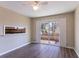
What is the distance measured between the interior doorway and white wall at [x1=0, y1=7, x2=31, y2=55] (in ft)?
5.48

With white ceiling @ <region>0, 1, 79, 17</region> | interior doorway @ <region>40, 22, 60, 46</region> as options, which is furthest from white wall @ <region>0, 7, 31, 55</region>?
interior doorway @ <region>40, 22, 60, 46</region>

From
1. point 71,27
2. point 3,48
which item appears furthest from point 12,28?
point 71,27

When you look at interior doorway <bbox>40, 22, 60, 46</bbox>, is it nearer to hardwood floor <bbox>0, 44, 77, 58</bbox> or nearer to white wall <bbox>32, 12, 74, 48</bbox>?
white wall <bbox>32, 12, 74, 48</bbox>

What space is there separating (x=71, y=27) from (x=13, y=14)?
3788mm

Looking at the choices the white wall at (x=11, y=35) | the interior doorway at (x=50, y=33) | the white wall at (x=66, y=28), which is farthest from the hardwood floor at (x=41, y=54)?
the interior doorway at (x=50, y=33)

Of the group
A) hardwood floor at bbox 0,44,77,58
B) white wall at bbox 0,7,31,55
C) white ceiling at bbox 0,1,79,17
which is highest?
white ceiling at bbox 0,1,79,17

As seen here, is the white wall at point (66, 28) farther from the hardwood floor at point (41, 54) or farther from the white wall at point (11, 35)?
the white wall at point (11, 35)

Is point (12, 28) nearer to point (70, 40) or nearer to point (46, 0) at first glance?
point (46, 0)

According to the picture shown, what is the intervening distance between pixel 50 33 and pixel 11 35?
3443 millimetres

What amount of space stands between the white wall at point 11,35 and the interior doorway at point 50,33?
167cm

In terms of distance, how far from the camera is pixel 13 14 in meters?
5.84

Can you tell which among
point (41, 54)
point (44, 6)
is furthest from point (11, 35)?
point (44, 6)

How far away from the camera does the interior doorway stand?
7582 mm

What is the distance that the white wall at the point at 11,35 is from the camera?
4.92 m
